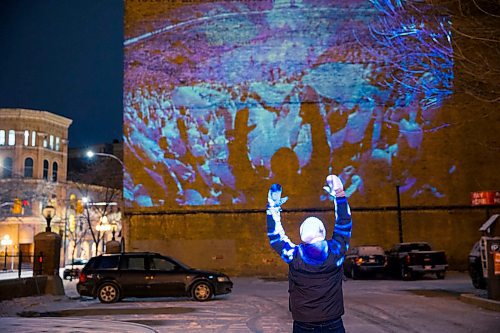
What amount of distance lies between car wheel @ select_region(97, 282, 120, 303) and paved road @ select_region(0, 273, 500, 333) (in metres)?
0.26

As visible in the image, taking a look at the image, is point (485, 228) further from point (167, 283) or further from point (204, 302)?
point (167, 283)

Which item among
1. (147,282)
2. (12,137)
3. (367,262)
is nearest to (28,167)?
(12,137)

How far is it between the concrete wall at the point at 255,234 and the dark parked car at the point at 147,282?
11492mm

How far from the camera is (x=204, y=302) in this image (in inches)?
630

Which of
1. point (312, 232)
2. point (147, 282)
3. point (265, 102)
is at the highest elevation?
point (265, 102)

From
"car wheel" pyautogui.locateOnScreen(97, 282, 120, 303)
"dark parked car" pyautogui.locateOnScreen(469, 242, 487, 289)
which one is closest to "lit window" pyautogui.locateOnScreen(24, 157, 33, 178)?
"car wheel" pyautogui.locateOnScreen(97, 282, 120, 303)

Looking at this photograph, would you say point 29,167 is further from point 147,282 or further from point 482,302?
point 482,302

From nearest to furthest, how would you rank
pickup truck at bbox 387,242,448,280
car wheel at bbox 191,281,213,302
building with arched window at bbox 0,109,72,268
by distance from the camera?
1. car wheel at bbox 191,281,213,302
2. pickup truck at bbox 387,242,448,280
3. building with arched window at bbox 0,109,72,268

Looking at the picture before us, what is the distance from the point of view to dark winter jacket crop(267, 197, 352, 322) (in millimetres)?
4805

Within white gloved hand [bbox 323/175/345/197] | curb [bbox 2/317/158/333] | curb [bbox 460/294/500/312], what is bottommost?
curb [bbox 2/317/158/333]

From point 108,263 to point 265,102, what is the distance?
1481cm

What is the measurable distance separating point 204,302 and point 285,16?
725 inches

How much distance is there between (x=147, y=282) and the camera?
54.1ft

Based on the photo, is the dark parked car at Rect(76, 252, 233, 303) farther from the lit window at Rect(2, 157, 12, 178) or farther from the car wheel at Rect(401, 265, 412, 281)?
the lit window at Rect(2, 157, 12, 178)
